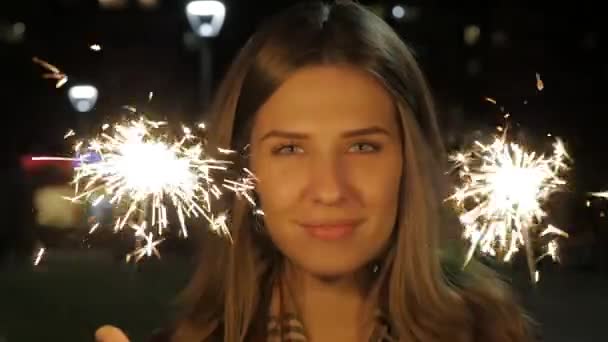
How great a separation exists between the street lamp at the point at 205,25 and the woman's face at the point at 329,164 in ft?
0.31

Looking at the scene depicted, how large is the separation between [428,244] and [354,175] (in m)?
0.16

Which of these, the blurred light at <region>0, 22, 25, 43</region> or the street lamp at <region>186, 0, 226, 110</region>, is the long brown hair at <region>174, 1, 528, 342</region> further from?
the blurred light at <region>0, 22, 25, 43</region>

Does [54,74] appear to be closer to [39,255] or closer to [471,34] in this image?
[39,255]

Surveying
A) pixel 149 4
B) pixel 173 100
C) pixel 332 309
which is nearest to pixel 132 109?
pixel 173 100

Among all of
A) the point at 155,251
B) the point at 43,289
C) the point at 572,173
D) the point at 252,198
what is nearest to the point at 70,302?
the point at 43,289

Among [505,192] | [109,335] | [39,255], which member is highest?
[505,192]

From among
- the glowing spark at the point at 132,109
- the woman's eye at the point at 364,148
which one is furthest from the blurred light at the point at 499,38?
the glowing spark at the point at 132,109

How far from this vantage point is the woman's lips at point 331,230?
3.28ft

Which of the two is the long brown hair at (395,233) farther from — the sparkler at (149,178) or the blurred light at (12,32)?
the blurred light at (12,32)

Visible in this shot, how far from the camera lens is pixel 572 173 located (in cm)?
109

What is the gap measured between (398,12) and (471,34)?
4.5 inches

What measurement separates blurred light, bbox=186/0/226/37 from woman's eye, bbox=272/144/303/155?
198mm

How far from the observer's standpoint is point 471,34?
1098 millimetres

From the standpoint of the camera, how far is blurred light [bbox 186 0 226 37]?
1.08 metres
